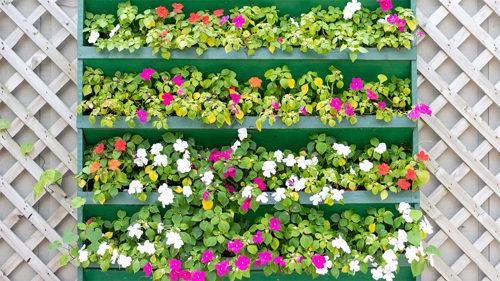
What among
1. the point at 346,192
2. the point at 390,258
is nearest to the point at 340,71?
the point at 346,192

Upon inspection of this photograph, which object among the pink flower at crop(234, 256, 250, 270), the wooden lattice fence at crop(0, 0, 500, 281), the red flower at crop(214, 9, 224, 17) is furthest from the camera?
the wooden lattice fence at crop(0, 0, 500, 281)

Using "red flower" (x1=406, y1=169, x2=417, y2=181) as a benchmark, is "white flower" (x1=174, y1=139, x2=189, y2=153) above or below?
below

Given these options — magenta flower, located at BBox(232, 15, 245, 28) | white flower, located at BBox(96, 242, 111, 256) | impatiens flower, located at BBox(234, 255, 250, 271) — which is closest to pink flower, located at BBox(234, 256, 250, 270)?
impatiens flower, located at BBox(234, 255, 250, 271)

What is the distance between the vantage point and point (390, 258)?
7.66 ft

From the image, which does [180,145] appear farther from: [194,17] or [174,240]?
[194,17]

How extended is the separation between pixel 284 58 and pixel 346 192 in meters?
0.56

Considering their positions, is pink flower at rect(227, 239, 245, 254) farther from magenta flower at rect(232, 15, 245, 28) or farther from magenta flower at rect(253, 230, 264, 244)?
magenta flower at rect(232, 15, 245, 28)

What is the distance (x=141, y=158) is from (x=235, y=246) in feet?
1.59

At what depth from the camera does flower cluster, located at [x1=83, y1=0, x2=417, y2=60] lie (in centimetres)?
236

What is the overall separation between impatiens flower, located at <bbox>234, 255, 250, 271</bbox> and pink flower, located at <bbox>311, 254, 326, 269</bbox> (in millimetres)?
243

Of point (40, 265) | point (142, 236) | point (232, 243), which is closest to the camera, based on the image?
point (232, 243)

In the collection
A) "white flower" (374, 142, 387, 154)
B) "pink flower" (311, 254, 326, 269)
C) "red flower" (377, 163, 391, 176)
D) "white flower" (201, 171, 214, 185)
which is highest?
"white flower" (374, 142, 387, 154)

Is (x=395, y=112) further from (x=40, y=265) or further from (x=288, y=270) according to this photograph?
(x=40, y=265)

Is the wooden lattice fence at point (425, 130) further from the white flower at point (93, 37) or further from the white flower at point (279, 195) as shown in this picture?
the white flower at point (279, 195)
